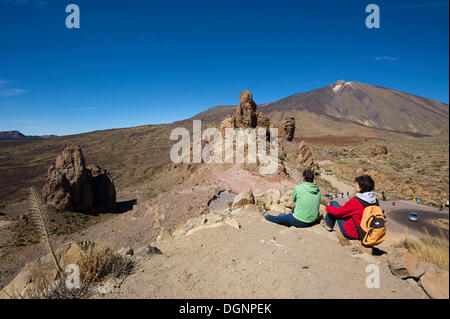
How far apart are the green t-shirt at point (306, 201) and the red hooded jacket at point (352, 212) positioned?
0.76 m

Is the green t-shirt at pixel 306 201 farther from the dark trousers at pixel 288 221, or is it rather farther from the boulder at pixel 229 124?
the boulder at pixel 229 124

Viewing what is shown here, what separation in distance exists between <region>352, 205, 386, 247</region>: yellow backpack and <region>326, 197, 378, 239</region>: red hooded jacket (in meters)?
0.09

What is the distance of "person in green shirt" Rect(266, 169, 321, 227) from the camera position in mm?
4266

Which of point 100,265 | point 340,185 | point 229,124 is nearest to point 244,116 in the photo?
point 229,124

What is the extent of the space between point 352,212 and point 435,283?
1.22m

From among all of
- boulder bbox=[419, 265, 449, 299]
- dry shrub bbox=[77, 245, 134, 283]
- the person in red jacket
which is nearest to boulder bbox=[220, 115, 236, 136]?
the person in red jacket

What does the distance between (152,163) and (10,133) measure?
195938 mm

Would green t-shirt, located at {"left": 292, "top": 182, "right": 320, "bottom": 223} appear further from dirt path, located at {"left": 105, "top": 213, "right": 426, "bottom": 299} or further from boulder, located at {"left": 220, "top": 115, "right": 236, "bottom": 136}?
boulder, located at {"left": 220, "top": 115, "right": 236, "bottom": 136}

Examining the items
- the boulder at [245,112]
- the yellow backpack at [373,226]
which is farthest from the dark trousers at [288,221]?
the boulder at [245,112]

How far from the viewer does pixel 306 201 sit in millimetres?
4352

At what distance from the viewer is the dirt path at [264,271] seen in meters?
2.48
